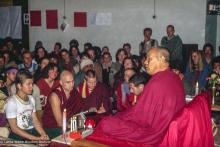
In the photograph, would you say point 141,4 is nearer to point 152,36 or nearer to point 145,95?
point 152,36

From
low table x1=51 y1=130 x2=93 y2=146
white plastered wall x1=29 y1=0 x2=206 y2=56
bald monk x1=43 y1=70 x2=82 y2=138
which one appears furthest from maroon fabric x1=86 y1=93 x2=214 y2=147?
white plastered wall x1=29 y1=0 x2=206 y2=56

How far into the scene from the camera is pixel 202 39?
27.2ft

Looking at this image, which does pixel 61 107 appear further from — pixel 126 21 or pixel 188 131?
pixel 126 21

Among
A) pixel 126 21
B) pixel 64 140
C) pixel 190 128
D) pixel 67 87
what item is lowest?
pixel 64 140

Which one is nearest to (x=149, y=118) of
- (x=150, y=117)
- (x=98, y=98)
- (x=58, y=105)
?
(x=150, y=117)

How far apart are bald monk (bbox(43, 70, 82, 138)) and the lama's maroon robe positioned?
1107 mm

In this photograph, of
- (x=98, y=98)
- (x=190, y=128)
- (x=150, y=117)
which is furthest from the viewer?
(x=98, y=98)

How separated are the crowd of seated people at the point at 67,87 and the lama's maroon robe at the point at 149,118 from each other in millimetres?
301

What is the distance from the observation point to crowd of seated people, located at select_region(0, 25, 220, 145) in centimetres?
391

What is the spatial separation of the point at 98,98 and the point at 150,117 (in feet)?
6.80

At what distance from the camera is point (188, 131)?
110 inches

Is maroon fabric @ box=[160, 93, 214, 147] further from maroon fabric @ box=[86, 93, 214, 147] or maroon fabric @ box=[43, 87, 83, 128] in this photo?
maroon fabric @ box=[43, 87, 83, 128]

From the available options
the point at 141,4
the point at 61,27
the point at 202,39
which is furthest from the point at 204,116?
the point at 61,27

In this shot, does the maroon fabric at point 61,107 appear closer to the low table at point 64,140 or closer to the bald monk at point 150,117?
the low table at point 64,140
